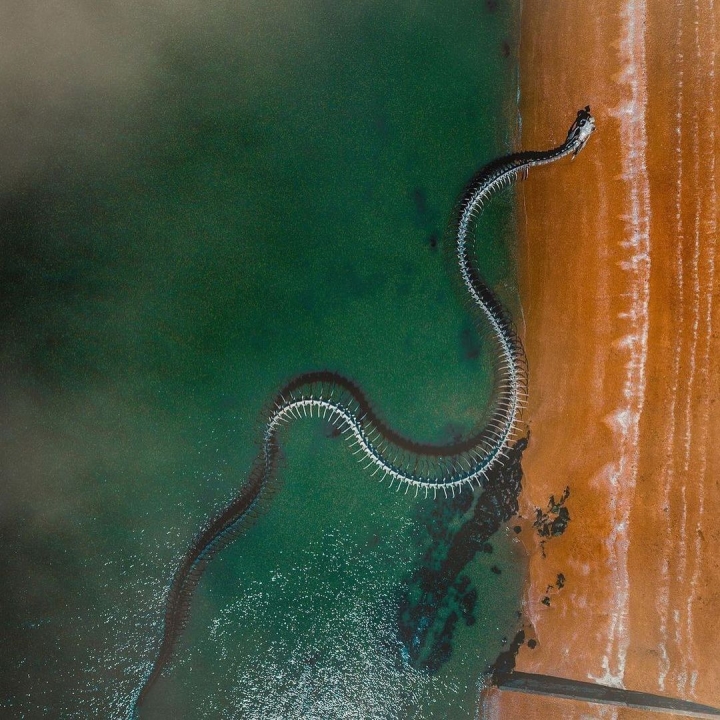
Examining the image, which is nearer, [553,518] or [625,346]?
[625,346]

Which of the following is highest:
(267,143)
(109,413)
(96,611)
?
(267,143)

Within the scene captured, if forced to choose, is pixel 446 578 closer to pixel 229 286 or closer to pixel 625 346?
pixel 625 346

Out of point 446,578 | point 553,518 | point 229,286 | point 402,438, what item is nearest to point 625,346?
point 553,518

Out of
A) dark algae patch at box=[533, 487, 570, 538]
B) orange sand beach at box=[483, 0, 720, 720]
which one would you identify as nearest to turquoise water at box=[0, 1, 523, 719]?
dark algae patch at box=[533, 487, 570, 538]

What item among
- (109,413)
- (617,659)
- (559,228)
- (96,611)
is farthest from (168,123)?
(617,659)

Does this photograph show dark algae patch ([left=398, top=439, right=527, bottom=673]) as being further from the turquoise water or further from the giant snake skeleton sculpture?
the giant snake skeleton sculpture

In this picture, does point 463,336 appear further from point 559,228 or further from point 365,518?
point 365,518

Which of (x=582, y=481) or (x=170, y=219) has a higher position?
(x=170, y=219)
